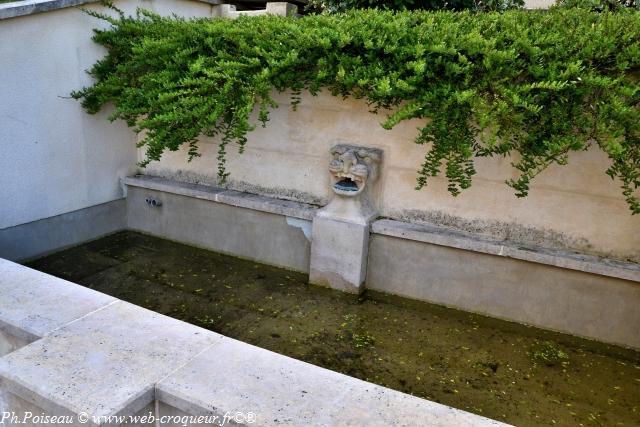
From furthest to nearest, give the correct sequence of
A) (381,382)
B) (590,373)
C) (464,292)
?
(464,292) < (590,373) < (381,382)

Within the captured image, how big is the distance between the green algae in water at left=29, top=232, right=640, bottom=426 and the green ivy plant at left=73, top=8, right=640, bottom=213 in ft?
3.89

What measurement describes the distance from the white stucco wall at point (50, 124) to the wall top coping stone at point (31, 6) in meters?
0.07

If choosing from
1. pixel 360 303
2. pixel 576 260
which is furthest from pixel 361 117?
pixel 576 260

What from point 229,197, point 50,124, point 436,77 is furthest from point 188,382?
point 50,124

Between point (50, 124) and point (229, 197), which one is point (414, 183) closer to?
point (229, 197)

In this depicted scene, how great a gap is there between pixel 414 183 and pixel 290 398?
271cm

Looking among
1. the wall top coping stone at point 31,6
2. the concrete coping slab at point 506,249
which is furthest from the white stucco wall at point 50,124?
the concrete coping slab at point 506,249

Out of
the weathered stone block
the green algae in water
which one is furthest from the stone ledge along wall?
the green algae in water

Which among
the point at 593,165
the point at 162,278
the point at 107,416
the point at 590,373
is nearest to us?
the point at 107,416

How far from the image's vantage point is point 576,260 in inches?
150

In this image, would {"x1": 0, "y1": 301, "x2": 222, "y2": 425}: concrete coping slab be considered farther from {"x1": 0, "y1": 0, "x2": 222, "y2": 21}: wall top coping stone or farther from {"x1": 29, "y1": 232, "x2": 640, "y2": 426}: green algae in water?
{"x1": 0, "y1": 0, "x2": 222, "y2": 21}: wall top coping stone

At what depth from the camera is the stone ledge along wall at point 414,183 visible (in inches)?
150

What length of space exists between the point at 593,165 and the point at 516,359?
1623mm

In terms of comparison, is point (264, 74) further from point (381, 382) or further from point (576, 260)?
point (576, 260)
